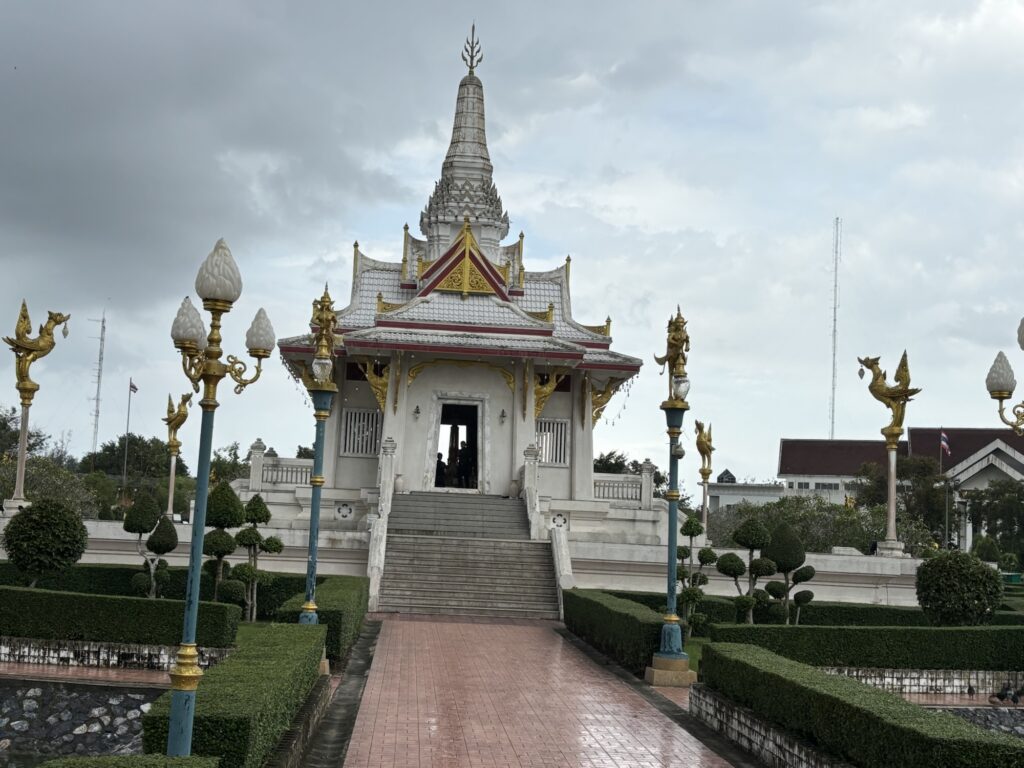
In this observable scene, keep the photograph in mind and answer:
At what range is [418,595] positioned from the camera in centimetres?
2422

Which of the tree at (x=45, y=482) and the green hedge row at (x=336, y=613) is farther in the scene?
the tree at (x=45, y=482)

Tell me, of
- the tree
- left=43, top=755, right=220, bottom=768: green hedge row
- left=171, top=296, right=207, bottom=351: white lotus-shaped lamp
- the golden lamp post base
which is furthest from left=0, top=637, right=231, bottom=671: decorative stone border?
the tree

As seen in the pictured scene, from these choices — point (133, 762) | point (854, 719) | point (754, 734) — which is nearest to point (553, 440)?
point (754, 734)

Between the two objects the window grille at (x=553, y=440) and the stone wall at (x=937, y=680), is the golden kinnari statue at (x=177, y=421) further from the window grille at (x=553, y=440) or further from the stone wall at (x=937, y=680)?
the stone wall at (x=937, y=680)

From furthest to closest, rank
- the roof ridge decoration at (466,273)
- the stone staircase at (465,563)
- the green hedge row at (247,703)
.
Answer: the roof ridge decoration at (466,273) < the stone staircase at (465,563) < the green hedge row at (247,703)

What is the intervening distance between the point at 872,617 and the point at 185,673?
1596cm

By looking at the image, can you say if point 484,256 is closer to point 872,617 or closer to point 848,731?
point 872,617

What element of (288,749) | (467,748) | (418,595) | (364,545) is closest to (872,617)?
(418,595)

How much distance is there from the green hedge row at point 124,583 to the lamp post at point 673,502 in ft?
25.4

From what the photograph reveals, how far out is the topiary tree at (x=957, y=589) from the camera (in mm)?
18328

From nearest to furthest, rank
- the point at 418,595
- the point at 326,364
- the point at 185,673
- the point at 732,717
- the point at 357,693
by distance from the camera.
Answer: the point at 185,673 < the point at 732,717 < the point at 357,693 < the point at 326,364 < the point at 418,595

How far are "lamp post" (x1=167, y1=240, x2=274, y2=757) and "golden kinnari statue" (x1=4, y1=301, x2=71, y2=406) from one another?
16.6 m

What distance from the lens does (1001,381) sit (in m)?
16.1

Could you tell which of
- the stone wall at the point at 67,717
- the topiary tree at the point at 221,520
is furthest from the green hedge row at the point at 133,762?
the topiary tree at the point at 221,520
